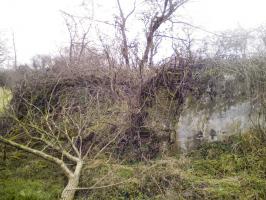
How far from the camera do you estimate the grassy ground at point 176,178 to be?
4375 mm

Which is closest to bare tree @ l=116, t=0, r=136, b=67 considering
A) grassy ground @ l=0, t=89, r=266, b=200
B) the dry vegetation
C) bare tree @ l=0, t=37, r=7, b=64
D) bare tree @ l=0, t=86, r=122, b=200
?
the dry vegetation

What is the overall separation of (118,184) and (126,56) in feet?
15.6

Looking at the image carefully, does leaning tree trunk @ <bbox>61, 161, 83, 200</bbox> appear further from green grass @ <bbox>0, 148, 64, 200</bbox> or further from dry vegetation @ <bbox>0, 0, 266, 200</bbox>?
green grass @ <bbox>0, 148, 64, 200</bbox>

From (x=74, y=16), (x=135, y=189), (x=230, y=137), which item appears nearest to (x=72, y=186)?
(x=135, y=189)

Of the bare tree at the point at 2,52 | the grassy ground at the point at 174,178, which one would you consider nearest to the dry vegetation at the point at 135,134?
the grassy ground at the point at 174,178

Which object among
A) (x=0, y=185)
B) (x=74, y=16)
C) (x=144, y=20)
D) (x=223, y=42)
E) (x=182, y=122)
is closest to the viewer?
(x=0, y=185)

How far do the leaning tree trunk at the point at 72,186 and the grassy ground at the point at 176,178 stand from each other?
0.14 m

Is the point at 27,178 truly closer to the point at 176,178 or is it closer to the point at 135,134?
the point at 135,134

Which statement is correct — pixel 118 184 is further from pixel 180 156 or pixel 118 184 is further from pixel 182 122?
pixel 182 122

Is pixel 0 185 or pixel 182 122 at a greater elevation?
pixel 182 122

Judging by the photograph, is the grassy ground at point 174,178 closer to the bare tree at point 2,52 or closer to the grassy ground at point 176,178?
the grassy ground at point 176,178

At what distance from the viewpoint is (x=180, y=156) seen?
19.0 ft

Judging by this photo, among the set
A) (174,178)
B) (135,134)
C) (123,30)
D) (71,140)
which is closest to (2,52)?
(123,30)

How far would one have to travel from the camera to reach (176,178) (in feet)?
15.5
